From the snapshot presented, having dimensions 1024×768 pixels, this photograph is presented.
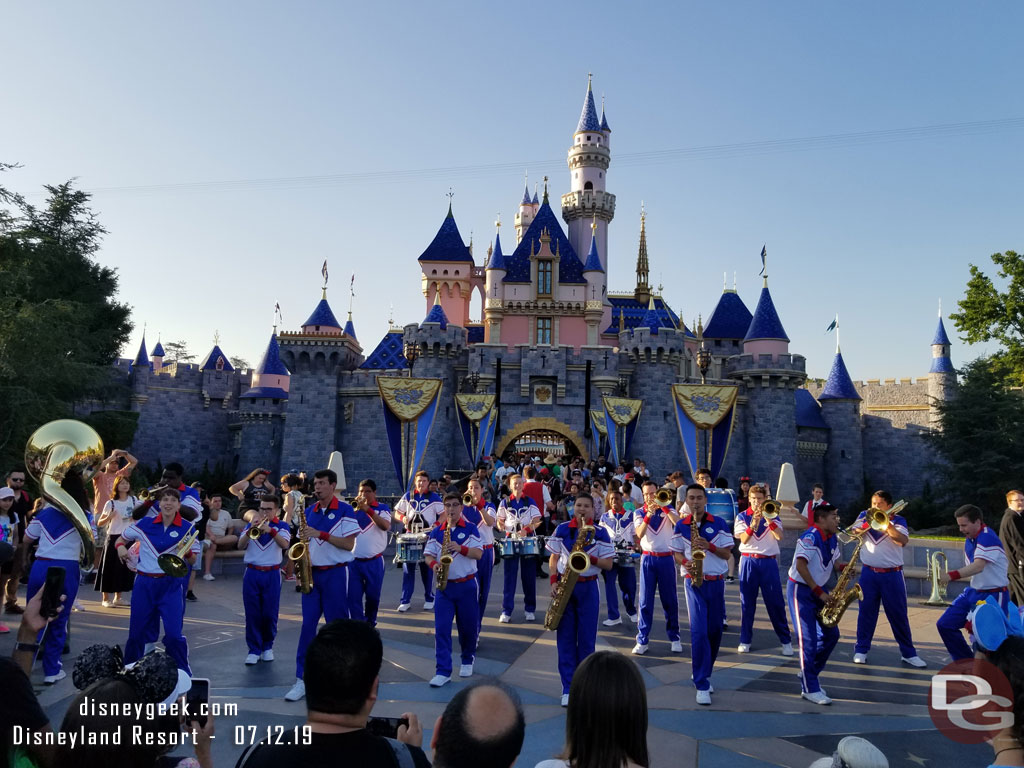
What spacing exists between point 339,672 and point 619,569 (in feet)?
25.5

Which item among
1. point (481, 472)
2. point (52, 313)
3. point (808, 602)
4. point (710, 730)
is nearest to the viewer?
point (710, 730)

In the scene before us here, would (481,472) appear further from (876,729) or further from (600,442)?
(600,442)

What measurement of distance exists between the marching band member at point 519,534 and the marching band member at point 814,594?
3.40 meters

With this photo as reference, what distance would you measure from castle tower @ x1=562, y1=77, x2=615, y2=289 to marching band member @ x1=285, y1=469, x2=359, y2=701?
3433cm

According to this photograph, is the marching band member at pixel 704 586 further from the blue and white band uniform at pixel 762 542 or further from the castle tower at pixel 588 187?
the castle tower at pixel 588 187

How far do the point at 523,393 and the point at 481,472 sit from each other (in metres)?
15.1

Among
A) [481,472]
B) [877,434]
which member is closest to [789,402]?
[877,434]

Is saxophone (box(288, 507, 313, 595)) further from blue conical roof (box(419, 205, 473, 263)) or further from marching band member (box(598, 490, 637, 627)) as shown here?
blue conical roof (box(419, 205, 473, 263))

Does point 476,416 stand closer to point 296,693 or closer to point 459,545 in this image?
point 459,545

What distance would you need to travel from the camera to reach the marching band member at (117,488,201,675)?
578 centimetres

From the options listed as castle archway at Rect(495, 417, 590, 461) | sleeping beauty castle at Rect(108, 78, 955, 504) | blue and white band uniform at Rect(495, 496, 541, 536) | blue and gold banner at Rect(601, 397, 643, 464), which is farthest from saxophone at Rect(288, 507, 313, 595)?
castle archway at Rect(495, 417, 590, 461)

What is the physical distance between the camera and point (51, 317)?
2238 centimetres

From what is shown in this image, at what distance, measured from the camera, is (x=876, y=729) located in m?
5.44

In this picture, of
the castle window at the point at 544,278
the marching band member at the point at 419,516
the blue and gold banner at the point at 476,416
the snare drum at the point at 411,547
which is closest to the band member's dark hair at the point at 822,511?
the snare drum at the point at 411,547
